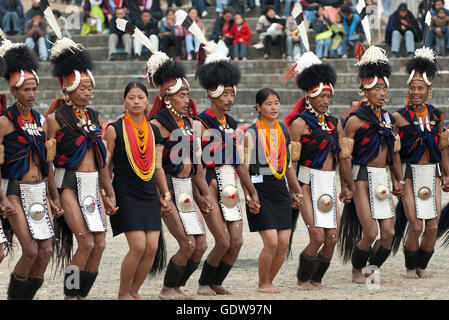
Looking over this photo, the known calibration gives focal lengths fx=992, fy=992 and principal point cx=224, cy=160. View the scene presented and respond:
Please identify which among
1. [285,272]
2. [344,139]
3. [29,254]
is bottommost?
[285,272]

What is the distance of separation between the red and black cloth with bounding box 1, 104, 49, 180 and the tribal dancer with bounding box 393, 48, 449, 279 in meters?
3.69

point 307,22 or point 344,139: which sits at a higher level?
point 307,22

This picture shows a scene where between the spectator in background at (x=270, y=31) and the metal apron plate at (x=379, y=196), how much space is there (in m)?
11.9

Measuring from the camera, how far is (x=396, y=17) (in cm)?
1981

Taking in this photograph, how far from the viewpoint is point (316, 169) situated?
8.77m

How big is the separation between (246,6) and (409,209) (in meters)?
13.9

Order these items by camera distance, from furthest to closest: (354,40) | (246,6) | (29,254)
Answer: (246,6) → (354,40) → (29,254)

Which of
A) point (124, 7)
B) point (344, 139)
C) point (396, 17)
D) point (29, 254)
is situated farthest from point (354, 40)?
point (29, 254)

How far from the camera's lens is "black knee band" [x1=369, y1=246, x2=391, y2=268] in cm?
912

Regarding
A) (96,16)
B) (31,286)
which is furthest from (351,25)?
(31,286)

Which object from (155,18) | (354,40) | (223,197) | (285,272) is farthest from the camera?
(155,18)

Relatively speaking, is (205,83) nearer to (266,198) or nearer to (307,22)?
(266,198)

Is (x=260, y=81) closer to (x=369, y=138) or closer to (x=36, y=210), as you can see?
(x=369, y=138)

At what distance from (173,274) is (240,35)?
12.9m
